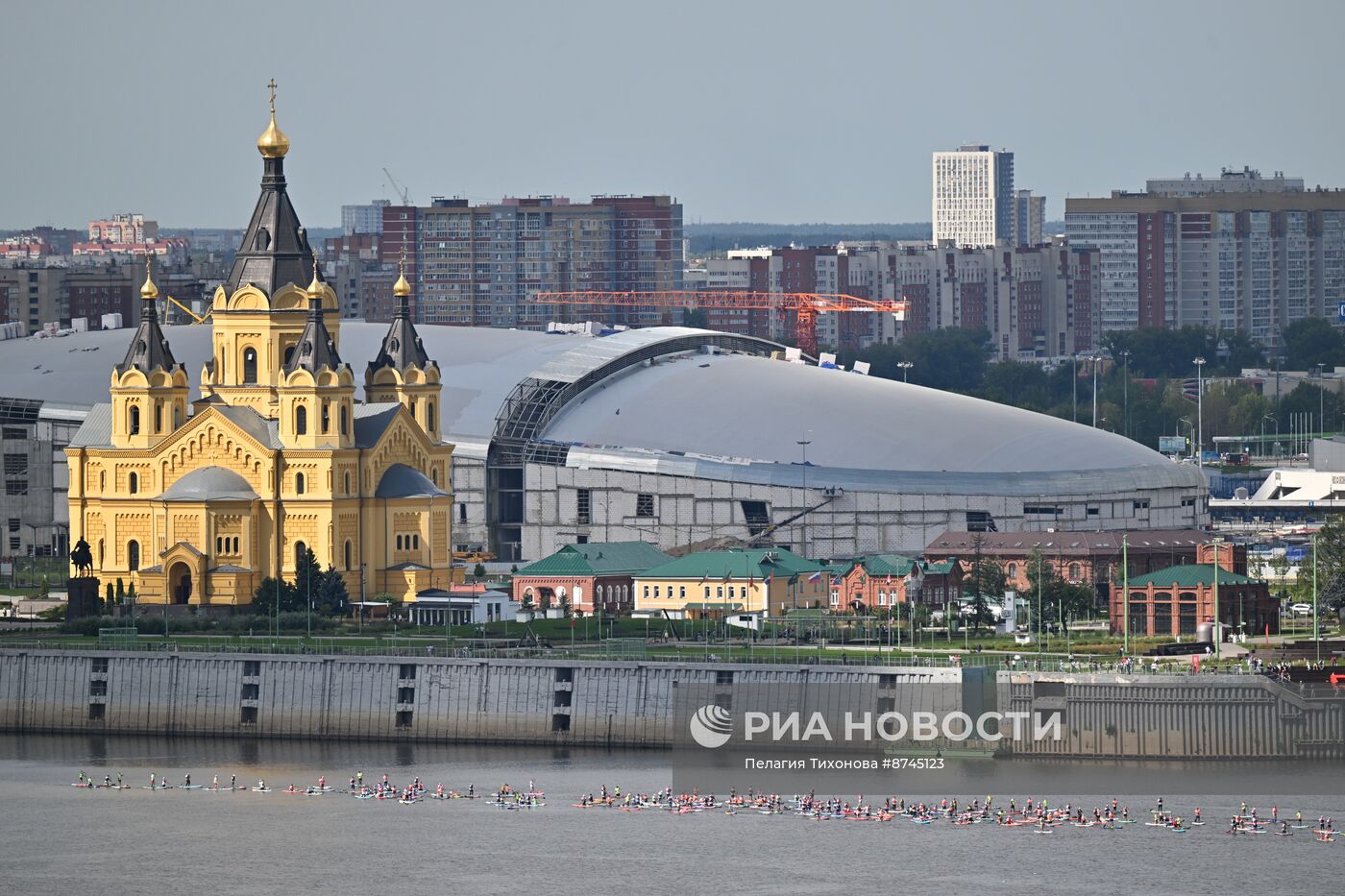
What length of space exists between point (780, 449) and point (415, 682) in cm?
3244

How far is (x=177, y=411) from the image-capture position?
374ft

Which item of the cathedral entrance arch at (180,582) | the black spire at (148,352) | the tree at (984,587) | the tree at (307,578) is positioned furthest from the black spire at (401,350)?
the tree at (984,587)

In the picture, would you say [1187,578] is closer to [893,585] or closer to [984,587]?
[984,587]

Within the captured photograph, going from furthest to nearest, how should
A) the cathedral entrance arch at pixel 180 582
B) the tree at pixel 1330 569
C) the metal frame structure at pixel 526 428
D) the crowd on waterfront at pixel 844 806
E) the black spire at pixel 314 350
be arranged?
1. the metal frame structure at pixel 526 428
2. the cathedral entrance arch at pixel 180 582
3. the black spire at pixel 314 350
4. the tree at pixel 1330 569
5. the crowd on waterfront at pixel 844 806

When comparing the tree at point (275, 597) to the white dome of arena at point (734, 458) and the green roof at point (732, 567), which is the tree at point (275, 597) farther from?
the white dome of arena at point (734, 458)

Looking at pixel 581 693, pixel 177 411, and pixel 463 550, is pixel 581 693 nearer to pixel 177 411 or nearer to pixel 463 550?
pixel 177 411

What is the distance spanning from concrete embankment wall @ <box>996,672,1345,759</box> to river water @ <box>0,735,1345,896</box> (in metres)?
1.47

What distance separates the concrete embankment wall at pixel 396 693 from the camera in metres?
92.9

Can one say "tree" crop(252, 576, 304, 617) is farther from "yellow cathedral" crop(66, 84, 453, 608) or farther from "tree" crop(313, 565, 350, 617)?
"yellow cathedral" crop(66, 84, 453, 608)

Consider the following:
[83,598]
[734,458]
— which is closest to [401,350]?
[734,458]

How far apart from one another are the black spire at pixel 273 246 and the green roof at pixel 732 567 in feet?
45.9

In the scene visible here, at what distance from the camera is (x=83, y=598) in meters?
107

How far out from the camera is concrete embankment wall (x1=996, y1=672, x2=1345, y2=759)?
89.4m

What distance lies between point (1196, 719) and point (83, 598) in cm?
3418
